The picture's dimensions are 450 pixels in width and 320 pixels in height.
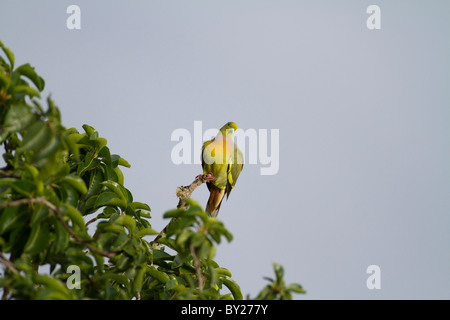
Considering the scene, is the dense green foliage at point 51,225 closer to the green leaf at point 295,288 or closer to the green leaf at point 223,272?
the green leaf at point 295,288

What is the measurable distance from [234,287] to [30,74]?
2.00 metres

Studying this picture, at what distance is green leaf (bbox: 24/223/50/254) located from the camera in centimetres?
234

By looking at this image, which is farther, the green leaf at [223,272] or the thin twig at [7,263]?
the green leaf at [223,272]

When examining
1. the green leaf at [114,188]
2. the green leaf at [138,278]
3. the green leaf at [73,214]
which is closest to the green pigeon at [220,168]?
the green leaf at [114,188]

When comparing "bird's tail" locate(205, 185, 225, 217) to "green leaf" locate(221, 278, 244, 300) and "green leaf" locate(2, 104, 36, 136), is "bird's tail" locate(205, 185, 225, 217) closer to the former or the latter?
"green leaf" locate(221, 278, 244, 300)

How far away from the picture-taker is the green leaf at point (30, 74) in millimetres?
2645

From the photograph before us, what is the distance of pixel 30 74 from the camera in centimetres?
266

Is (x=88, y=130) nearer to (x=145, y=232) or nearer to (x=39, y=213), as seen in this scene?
(x=145, y=232)

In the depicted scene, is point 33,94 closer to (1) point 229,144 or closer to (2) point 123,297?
(2) point 123,297

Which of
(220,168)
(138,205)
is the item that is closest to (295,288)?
(138,205)

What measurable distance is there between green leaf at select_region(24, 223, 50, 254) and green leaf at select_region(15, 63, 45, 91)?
2.52 ft

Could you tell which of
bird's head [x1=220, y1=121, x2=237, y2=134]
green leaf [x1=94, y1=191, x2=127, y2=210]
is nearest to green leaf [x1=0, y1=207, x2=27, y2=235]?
green leaf [x1=94, y1=191, x2=127, y2=210]

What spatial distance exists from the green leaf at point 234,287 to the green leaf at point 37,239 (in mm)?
1586
